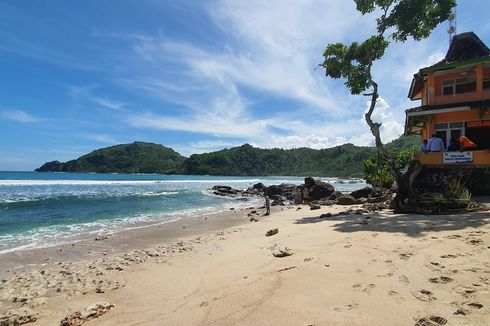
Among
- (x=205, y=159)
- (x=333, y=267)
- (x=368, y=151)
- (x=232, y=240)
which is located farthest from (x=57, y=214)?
(x=205, y=159)

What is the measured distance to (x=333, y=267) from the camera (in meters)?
5.58

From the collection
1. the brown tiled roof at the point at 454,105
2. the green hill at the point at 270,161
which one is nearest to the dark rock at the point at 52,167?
the green hill at the point at 270,161

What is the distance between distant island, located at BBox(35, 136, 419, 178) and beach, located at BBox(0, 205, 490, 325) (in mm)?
110834

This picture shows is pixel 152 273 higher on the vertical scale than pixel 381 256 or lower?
lower

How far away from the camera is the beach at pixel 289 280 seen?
13.1 feet

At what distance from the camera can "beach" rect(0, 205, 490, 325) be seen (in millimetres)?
4008

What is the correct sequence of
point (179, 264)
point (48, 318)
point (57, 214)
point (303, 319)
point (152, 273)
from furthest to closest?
1. point (57, 214)
2. point (179, 264)
3. point (152, 273)
4. point (48, 318)
5. point (303, 319)

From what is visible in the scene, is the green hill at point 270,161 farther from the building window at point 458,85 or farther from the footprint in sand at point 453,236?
the footprint in sand at point 453,236

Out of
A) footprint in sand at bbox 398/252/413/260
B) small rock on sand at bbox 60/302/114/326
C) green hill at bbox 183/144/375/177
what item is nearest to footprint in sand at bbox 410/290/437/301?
footprint in sand at bbox 398/252/413/260

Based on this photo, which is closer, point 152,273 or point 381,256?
point 381,256

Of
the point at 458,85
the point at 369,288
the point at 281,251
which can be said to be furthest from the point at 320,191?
the point at 369,288

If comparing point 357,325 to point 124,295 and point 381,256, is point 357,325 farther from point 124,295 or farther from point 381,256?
point 124,295

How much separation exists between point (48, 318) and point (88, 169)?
7020 inches

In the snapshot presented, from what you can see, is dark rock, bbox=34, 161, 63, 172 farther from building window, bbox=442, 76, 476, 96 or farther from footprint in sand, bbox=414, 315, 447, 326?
footprint in sand, bbox=414, 315, 447, 326
